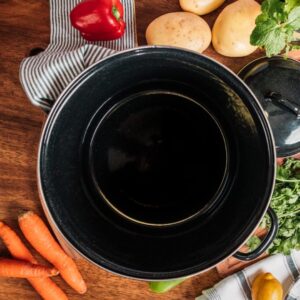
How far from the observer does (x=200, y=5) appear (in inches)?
38.5

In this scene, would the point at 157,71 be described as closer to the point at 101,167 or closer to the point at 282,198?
the point at 101,167

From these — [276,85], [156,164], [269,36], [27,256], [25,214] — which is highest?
[269,36]

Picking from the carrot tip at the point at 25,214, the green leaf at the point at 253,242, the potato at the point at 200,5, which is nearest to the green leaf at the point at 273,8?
the potato at the point at 200,5

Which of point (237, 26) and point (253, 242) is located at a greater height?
point (237, 26)

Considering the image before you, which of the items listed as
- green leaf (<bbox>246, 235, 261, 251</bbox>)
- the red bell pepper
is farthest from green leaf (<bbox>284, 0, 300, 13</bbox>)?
green leaf (<bbox>246, 235, 261, 251</bbox>)

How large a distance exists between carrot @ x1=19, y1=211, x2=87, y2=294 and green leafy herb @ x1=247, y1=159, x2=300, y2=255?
0.39 metres

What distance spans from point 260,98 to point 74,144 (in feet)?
1.19

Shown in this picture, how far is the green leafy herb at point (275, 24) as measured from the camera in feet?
2.92

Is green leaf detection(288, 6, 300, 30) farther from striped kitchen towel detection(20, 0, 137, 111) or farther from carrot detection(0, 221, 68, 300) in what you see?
carrot detection(0, 221, 68, 300)

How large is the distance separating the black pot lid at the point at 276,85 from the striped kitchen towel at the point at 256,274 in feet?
0.87

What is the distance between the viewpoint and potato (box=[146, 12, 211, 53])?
3.14 ft

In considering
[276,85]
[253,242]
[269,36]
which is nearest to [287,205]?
[253,242]

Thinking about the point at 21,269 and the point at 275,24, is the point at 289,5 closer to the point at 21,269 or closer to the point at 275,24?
the point at 275,24

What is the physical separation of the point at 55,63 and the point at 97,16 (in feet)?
0.42
